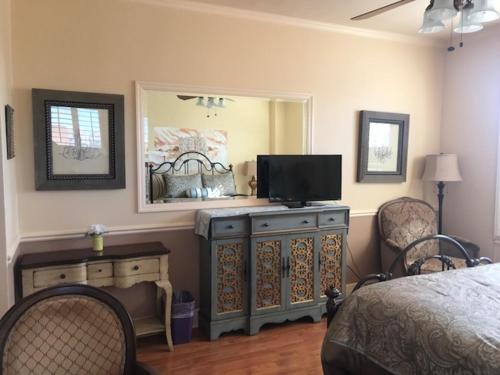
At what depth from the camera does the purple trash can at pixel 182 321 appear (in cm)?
327

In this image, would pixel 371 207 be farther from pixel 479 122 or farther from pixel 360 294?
pixel 360 294

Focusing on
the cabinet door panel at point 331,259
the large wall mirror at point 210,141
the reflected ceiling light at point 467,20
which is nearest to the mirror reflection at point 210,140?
the large wall mirror at point 210,141

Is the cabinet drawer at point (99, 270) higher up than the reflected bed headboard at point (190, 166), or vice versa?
the reflected bed headboard at point (190, 166)

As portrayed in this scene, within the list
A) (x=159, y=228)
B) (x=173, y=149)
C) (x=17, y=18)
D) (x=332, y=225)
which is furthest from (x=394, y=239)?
(x=17, y=18)

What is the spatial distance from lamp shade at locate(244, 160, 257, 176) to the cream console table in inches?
98.7

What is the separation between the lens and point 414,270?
293 cm

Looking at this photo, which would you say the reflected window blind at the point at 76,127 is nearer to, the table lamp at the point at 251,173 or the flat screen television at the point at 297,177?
the flat screen television at the point at 297,177

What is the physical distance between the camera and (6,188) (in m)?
2.41

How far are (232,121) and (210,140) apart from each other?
42 centimetres

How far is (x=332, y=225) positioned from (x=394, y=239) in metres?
0.83

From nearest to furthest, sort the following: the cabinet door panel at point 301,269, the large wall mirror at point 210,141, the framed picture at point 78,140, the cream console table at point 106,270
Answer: the cream console table at point 106,270
the framed picture at point 78,140
the cabinet door panel at point 301,269
the large wall mirror at point 210,141

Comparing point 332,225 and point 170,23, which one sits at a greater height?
point 170,23

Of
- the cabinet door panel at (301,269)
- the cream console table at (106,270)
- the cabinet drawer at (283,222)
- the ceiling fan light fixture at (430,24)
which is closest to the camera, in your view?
the ceiling fan light fixture at (430,24)

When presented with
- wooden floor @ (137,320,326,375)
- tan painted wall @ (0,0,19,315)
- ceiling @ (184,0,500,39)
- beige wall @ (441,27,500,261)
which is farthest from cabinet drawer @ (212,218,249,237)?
beige wall @ (441,27,500,261)
